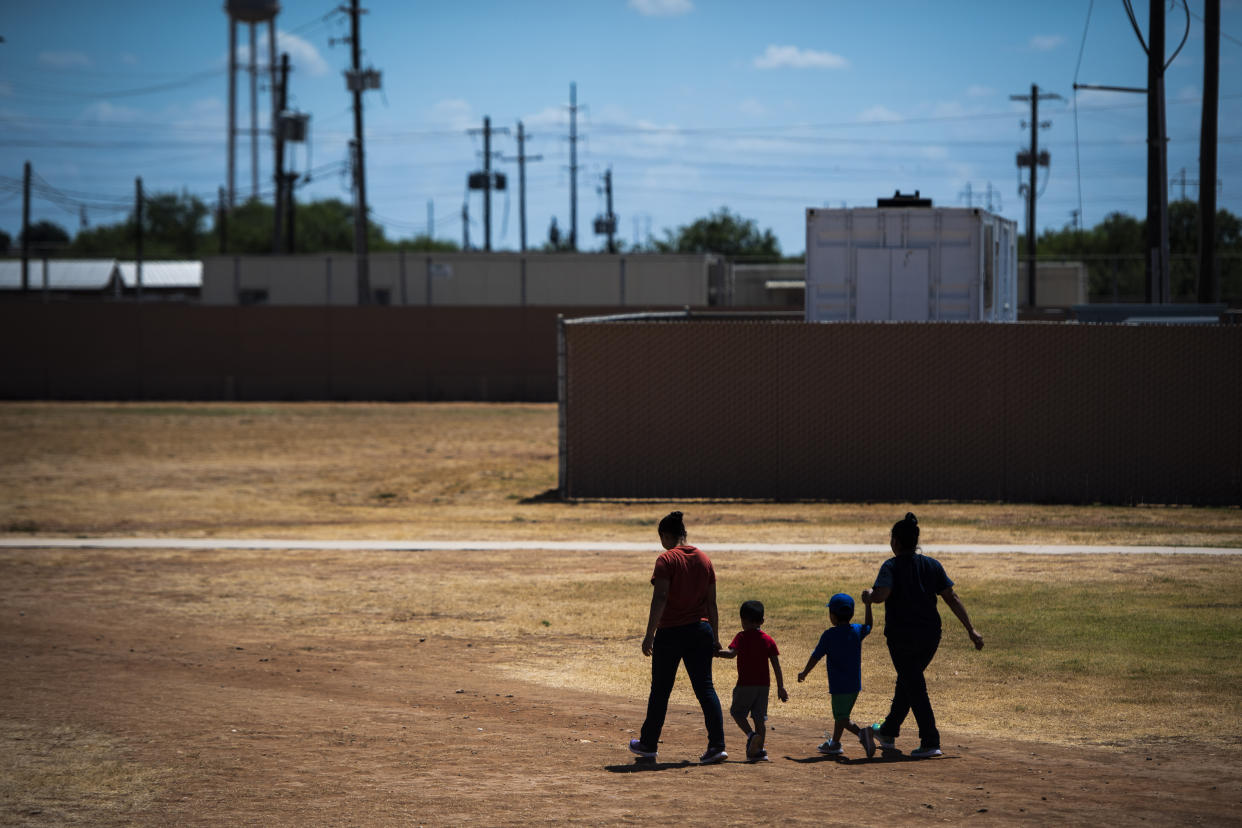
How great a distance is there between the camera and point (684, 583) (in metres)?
7.62

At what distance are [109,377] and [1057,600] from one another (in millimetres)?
37192

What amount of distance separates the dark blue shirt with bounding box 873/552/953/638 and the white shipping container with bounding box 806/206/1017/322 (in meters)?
14.0

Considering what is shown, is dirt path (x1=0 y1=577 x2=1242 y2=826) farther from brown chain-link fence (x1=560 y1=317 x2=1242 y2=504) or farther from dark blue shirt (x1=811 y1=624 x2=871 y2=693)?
brown chain-link fence (x1=560 y1=317 x2=1242 y2=504)

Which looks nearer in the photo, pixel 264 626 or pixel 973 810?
pixel 973 810

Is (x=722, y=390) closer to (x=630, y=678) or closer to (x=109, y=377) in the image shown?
(x=630, y=678)

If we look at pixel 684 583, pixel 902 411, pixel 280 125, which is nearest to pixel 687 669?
pixel 684 583

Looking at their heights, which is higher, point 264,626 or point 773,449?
point 773,449

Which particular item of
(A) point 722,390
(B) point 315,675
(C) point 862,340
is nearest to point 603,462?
(A) point 722,390

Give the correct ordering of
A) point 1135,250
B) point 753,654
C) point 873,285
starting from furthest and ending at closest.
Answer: point 1135,250
point 873,285
point 753,654

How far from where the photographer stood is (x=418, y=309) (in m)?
42.0

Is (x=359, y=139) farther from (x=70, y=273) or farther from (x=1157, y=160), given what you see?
(x=70, y=273)

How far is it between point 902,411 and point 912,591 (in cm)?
1176

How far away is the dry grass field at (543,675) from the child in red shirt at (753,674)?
0.23 meters

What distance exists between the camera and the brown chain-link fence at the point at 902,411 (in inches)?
735
